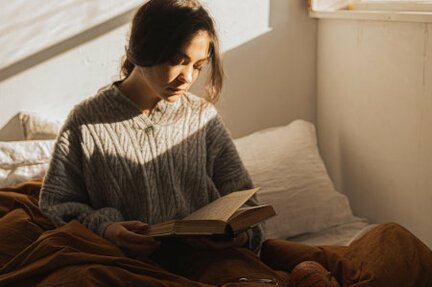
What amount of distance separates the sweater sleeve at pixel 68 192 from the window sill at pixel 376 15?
974mm

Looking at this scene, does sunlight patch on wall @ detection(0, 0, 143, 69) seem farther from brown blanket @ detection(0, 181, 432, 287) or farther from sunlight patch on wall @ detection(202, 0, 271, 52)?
brown blanket @ detection(0, 181, 432, 287)

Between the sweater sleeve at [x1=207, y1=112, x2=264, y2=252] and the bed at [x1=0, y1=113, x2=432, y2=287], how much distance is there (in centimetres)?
15

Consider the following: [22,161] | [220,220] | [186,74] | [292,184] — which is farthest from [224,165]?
[22,161]

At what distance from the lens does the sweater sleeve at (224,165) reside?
1708 mm

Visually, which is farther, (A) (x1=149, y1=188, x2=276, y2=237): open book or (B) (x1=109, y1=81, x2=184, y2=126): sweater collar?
(B) (x1=109, y1=81, x2=184, y2=126): sweater collar

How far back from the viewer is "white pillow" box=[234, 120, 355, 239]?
83.8 inches

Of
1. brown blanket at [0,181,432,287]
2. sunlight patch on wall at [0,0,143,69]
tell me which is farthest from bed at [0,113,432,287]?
sunlight patch on wall at [0,0,143,69]

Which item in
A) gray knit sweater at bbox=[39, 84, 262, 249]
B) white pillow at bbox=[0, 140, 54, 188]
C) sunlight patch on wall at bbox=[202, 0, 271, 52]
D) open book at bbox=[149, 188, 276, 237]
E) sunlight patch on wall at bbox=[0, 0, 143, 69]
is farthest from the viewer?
sunlight patch on wall at bbox=[202, 0, 271, 52]

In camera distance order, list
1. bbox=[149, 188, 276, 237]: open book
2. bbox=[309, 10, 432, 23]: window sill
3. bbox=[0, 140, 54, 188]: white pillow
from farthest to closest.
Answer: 1. bbox=[0, 140, 54, 188]: white pillow
2. bbox=[309, 10, 432, 23]: window sill
3. bbox=[149, 188, 276, 237]: open book

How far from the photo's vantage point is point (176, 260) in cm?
158

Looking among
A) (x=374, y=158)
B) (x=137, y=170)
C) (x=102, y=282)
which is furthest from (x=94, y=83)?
(x=102, y=282)

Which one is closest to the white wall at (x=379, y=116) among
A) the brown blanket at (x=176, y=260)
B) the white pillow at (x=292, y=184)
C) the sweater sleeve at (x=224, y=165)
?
the white pillow at (x=292, y=184)

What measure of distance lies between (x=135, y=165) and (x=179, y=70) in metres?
0.26

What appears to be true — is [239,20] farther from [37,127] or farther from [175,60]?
[175,60]
